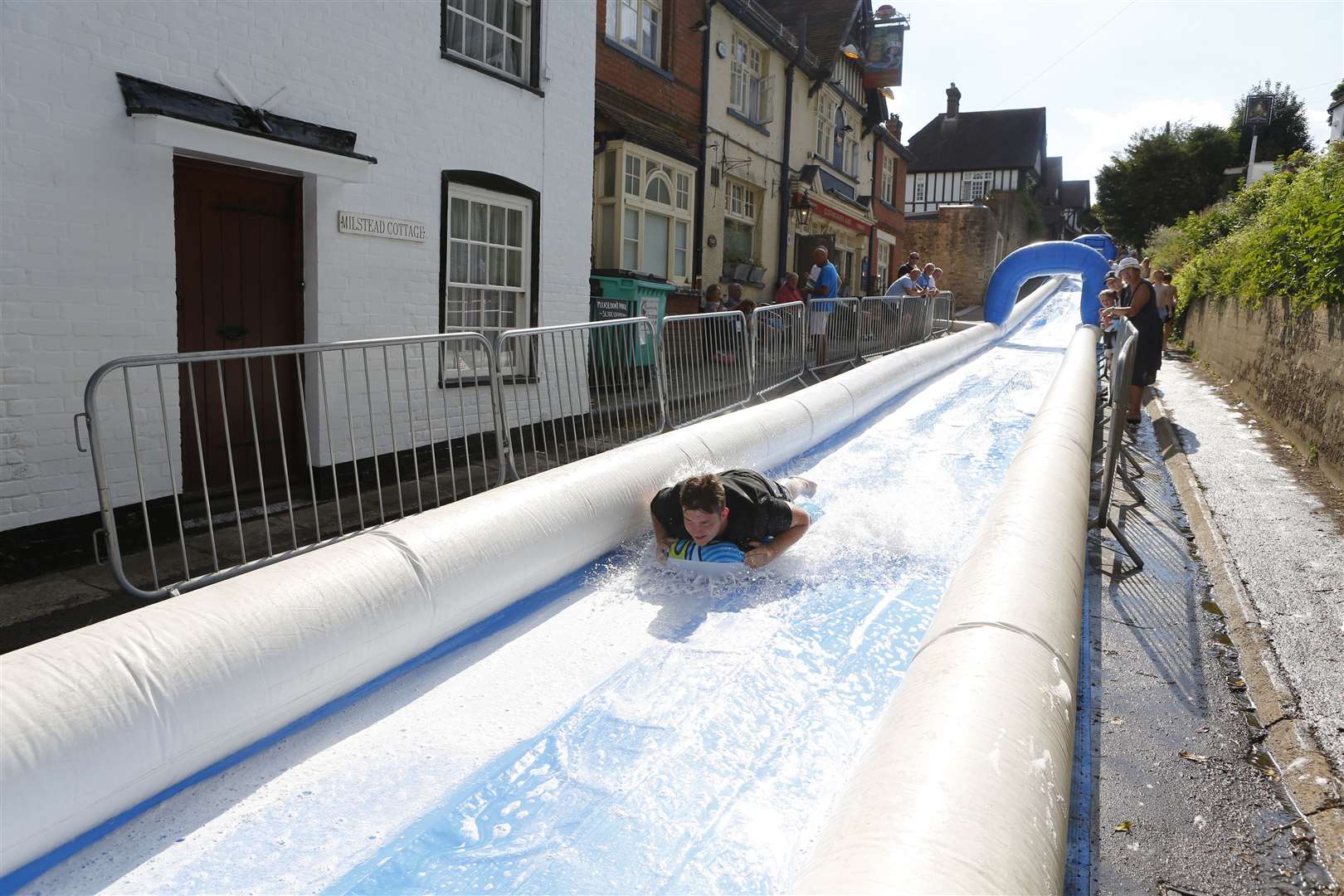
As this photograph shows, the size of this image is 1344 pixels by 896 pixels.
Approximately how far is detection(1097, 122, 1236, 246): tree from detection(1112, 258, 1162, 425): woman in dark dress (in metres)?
37.5

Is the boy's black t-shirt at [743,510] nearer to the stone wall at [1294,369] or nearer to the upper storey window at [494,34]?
the upper storey window at [494,34]

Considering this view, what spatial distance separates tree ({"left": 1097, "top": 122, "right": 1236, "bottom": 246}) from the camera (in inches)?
1692

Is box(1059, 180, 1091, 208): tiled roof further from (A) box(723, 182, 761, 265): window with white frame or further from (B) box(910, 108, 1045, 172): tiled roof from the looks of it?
(A) box(723, 182, 761, 265): window with white frame

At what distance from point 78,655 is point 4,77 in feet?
12.6

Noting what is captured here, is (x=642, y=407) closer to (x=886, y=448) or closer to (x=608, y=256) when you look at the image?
(x=886, y=448)

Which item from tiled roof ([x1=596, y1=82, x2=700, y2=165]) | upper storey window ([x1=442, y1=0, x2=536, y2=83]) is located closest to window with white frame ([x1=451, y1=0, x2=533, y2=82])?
upper storey window ([x1=442, y1=0, x2=536, y2=83])

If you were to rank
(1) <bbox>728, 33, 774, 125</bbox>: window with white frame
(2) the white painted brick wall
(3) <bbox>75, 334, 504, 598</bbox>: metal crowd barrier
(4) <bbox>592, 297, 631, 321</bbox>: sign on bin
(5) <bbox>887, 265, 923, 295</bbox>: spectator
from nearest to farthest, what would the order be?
1. (3) <bbox>75, 334, 504, 598</bbox>: metal crowd barrier
2. (2) the white painted brick wall
3. (4) <bbox>592, 297, 631, 321</bbox>: sign on bin
4. (1) <bbox>728, 33, 774, 125</bbox>: window with white frame
5. (5) <bbox>887, 265, 923, 295</bbox>: spectator

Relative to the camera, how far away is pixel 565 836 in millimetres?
2625

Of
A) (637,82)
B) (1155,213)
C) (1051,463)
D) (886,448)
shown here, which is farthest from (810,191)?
(1155,213)

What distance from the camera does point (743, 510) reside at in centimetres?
460

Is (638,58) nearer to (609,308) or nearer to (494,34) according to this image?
(609,308)

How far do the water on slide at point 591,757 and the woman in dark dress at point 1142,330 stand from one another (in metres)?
6.46

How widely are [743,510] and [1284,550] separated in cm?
376

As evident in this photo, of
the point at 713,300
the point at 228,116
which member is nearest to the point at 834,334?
the point at 713,300
